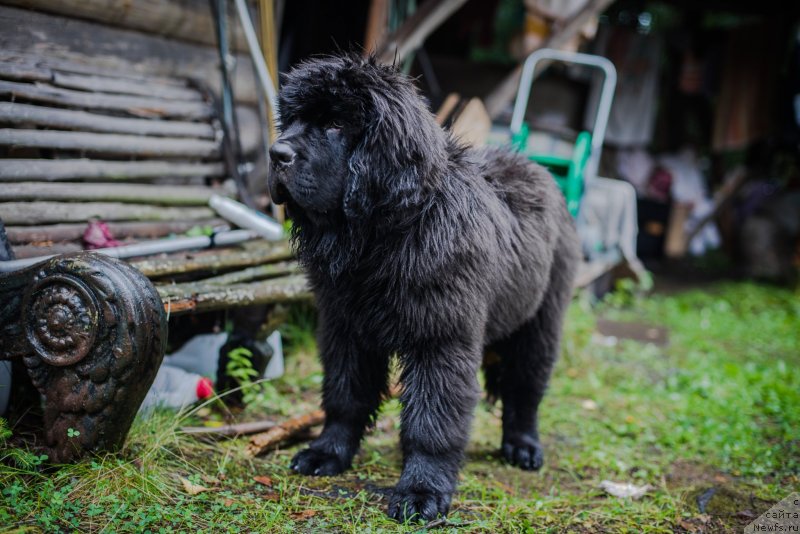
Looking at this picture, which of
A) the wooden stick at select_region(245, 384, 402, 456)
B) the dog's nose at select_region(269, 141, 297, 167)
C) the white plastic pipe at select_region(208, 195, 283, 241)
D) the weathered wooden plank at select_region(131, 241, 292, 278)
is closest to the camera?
the dog's nose at select_region(269, 141, 297, 167)

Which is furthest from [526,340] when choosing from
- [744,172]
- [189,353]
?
[744,172]

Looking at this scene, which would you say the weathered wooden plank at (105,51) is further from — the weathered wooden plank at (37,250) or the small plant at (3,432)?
the small plant at (3,432)

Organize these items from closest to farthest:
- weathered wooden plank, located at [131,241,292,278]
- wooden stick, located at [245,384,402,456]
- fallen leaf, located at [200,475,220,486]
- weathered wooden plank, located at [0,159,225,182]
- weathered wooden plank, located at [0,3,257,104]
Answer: fallen leaf, located at [200,475,220,486]
wooden stick, located at [245,384,402,456]
weathered wooden plank, located at [131,241,292,278]
weathered wooden plank, located at [0,159,225,182]
weathered wooden plank, located at [0,3,257,104]

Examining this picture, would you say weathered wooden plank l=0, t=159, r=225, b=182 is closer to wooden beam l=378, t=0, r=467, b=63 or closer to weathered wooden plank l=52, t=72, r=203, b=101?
weathered wooden plank l=52, t=72, r=203, b=101

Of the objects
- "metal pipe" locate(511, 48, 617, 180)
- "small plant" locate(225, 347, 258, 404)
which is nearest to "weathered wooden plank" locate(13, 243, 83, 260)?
"small plant" locate(225, 347, 258, 404)

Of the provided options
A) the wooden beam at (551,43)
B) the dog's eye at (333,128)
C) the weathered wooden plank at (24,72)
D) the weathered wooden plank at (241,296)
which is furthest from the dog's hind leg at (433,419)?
the wooden beam at (551,43)

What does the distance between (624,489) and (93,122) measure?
3374 millimetres

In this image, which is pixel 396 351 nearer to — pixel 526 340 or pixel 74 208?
pixel 526 340

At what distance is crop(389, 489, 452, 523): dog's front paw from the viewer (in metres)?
2.50

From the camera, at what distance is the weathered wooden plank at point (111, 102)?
3379mm

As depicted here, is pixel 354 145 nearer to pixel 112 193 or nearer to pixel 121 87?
pixel 112 193

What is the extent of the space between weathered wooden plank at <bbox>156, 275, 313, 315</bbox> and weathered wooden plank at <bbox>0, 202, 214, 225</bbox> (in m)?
0.79

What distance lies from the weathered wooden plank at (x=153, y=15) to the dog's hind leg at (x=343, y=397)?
8.25 ft

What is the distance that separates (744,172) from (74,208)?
936 centimetres
